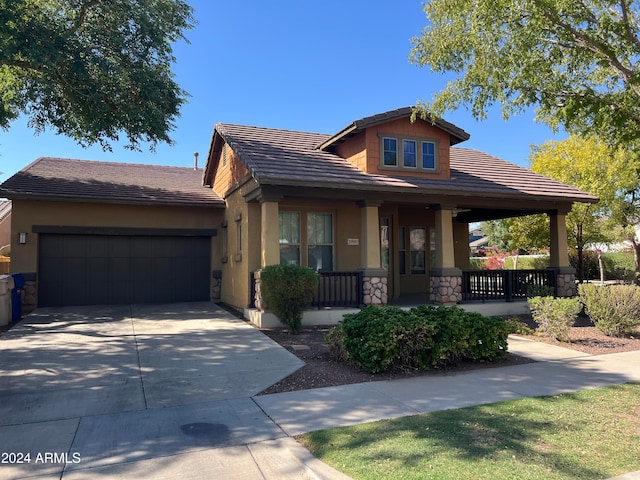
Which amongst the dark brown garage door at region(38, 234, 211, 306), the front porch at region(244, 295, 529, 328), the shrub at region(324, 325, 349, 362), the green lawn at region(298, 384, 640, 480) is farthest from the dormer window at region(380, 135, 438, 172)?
the green lawn at region(298, 384, 640, 480)

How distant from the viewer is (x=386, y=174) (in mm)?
12086

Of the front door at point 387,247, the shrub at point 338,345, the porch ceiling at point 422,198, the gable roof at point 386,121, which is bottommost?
the shrub at point 338,345

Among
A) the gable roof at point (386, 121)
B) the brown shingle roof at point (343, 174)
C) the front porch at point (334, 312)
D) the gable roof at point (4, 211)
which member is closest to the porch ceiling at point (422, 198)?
the brown shingle roof at point (343, 174)

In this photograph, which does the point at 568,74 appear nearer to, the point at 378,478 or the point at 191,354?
the point at 378,478

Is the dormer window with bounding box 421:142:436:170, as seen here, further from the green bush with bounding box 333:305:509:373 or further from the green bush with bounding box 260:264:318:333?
the green bush with bounding box 333:305:509:373

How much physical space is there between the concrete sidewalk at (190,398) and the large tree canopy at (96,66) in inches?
236

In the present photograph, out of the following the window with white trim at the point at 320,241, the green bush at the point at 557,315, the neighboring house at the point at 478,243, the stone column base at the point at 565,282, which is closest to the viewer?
the green bush at the point at 557,315

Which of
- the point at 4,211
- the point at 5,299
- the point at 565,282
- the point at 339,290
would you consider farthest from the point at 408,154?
the point at 4,211

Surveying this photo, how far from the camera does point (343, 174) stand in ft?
37.6

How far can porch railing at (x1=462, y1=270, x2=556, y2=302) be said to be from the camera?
12875mm

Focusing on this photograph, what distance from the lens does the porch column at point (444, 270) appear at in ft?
39.7

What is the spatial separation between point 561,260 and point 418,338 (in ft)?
29.6

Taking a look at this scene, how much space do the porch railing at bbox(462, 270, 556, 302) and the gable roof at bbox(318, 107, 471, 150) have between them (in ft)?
13.1

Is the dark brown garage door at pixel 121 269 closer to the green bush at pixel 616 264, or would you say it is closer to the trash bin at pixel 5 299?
the trash bin at pixel 5 299
